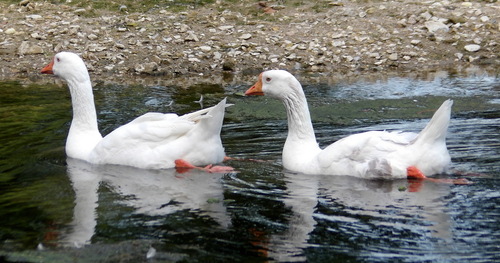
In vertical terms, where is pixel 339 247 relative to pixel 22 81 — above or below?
above

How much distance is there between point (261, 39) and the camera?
16406 mm

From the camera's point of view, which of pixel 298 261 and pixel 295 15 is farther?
pixel 295 15

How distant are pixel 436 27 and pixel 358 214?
1074 centimetres

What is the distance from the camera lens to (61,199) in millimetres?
7469

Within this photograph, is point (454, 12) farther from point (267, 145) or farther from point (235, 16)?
point (267, 145)

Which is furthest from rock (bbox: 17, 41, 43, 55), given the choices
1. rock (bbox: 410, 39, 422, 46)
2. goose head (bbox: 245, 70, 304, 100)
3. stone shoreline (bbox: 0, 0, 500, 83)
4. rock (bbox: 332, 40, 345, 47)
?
goose head (bbox: 245, 70, 304, 100)

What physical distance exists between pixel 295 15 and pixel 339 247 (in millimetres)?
12350

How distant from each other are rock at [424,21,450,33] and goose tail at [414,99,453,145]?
9.09m

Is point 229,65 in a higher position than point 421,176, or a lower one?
lower

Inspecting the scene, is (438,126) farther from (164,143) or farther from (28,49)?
(28,49)

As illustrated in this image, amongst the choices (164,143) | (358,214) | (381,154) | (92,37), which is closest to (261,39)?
(92,37)

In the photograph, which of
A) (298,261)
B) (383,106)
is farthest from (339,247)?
(383,106)

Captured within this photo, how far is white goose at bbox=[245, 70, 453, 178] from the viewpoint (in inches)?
306

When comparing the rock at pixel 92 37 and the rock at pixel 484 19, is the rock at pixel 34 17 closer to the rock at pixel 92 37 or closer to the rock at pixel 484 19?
the rock at pixel 92 37
